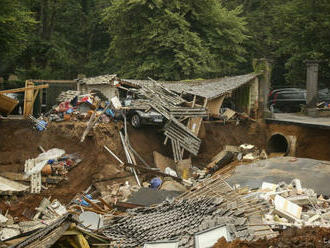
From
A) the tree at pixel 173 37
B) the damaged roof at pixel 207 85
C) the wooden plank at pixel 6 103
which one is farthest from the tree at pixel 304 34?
the wooden plank at pixel 6 103

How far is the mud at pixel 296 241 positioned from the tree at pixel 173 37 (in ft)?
64.3

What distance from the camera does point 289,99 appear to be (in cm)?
2622

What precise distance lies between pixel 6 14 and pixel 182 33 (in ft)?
41.0

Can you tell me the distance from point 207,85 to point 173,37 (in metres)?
5.82

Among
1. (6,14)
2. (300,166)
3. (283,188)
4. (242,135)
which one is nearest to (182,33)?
(242,135)

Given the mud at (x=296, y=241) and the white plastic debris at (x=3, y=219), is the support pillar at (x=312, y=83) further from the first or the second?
the white plastic debris at (x=3, y=219)

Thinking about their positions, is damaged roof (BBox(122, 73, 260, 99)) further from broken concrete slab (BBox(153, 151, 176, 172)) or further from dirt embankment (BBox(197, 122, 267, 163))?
broken concrete slab (BBox(153, 151, 176, 172))

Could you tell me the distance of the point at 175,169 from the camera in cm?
1806

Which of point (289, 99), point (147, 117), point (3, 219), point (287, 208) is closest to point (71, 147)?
point (147, 117)

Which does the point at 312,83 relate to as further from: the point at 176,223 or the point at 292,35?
the point at 176,223

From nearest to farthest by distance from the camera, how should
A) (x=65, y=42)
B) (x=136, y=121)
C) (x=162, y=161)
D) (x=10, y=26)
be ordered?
1. (x=162, y=161)
2. (x=136, y=121)
3. (x=10, y=26)
4. (x=65, y=42)

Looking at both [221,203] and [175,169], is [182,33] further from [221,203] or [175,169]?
[221,203]

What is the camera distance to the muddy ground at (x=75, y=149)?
1521 cm

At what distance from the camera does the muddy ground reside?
1521 cm
